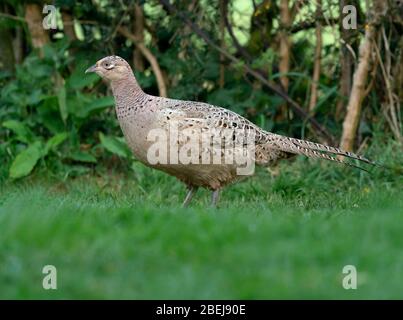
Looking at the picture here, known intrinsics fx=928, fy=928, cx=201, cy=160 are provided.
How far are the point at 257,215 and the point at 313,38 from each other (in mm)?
5176

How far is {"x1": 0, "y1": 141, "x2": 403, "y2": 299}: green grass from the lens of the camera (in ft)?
14.9

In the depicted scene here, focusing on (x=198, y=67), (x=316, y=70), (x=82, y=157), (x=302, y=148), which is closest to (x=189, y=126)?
(x=302, y=148)

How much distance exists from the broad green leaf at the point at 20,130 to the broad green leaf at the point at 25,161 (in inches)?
10.4

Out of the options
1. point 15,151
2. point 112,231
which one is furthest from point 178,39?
point 112,231

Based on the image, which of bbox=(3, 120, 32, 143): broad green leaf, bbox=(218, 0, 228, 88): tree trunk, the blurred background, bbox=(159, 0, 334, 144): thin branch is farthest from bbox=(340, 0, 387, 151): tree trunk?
bbox=(3, 120, 32, 143): broad green leaf

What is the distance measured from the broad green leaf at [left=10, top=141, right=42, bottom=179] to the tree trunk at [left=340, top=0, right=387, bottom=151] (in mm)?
3263

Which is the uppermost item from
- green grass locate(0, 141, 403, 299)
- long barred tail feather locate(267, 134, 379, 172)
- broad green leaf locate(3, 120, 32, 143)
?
broad green leaf locate(3, 120, 32, 143)

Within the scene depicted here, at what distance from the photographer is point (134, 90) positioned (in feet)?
26.3

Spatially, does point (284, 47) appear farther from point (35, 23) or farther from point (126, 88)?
point (126, 88)

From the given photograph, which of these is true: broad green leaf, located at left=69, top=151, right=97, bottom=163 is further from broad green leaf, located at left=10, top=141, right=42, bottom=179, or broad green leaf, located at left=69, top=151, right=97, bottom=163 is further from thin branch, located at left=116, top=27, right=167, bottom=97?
thin branch, located at left=116, top=27, right=167, bottom=97

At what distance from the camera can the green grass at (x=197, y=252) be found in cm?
455

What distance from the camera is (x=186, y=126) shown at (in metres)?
7.60

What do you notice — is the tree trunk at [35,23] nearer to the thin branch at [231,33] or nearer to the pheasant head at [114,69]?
the thin branch at [231,33]

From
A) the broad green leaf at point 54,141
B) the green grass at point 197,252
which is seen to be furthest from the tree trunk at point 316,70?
the green grass at point 197,252
